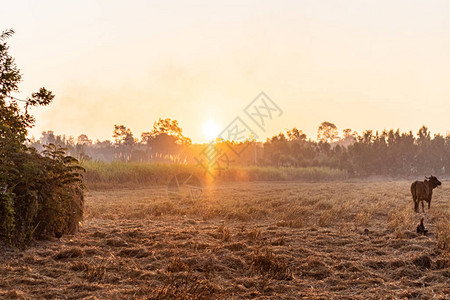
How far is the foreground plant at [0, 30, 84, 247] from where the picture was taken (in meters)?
5.75

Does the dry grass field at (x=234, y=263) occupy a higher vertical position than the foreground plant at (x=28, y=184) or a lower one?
lower

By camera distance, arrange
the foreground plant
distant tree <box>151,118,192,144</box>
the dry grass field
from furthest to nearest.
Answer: distant tree <box>151,118,192,144</box>, the foreground plant, the dry grass field

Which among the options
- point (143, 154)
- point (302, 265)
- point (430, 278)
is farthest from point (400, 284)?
point (143, 154)

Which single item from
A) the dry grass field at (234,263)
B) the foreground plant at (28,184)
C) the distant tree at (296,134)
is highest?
the distant tree at (296,134)

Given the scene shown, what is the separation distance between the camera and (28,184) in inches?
239

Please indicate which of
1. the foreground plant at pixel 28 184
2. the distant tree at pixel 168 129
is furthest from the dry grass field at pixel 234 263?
the distant tree at pixel 168 129

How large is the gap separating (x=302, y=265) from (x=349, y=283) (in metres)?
0.84

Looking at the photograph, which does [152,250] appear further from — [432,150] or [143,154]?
[143,154]

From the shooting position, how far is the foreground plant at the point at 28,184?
5.75 metres

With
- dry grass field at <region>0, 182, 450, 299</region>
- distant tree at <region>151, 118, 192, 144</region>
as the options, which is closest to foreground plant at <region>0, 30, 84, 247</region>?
dry grass field at <region>0, 182, 450, 299</region>

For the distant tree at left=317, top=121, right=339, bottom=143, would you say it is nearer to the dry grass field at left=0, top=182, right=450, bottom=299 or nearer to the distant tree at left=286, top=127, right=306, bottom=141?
the distant tree at left=286, top=127, right=306, bottom=141

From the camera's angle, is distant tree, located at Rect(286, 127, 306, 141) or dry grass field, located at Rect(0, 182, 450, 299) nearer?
dry grass field, located at Rect(0, 182, 450, 299)

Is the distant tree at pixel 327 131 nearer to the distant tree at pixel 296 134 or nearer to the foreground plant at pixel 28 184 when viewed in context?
the distant tree at pixel 296 134

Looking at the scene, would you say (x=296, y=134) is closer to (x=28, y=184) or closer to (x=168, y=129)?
(x=168, y=129)
